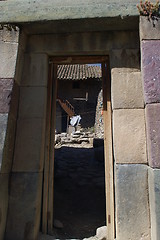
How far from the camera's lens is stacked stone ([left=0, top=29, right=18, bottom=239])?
2316 millimetres

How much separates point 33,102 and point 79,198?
279 cm

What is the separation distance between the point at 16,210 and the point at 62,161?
14.8 feet

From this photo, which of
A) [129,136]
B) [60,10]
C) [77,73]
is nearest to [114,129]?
[129,136]

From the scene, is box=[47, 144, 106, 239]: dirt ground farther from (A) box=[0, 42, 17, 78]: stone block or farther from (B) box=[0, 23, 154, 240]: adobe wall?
(A) box=[0, 42, 17, 78]: stone block

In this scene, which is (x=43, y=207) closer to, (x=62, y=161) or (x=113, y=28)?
(x=113, y=28)

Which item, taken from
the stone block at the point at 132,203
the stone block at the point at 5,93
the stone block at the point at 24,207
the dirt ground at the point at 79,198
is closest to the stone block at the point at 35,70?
the stone block at the point at 5,93

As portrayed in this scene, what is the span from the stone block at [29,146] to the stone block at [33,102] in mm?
96

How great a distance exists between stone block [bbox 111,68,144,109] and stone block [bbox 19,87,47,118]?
3.55ft

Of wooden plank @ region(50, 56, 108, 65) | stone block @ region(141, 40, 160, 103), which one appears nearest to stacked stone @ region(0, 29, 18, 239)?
wooden plank @ region(50, 56, 108, 65)

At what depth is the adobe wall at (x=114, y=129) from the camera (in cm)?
228

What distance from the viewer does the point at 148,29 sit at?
246 centimetres

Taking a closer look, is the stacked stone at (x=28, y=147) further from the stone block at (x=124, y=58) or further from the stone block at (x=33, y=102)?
the stone block at (x=124, y=58)

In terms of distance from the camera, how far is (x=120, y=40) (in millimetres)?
2797

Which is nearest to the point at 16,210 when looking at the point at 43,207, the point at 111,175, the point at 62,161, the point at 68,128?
the point at 43,207
